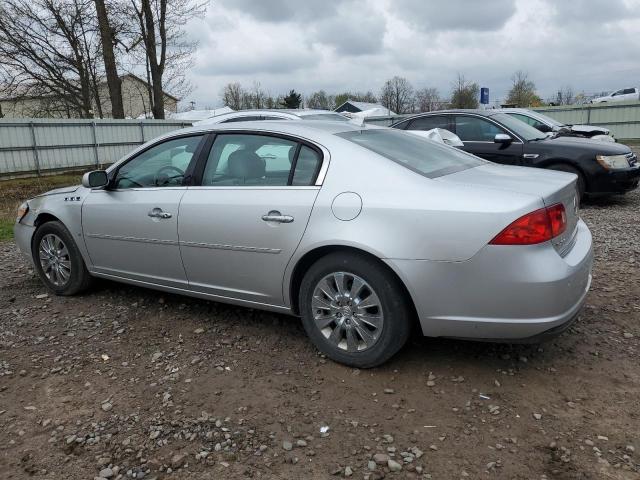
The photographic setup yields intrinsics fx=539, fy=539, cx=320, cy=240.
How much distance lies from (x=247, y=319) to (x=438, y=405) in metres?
1.75

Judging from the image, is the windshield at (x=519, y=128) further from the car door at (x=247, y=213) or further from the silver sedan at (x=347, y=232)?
the car door at (x=247, y=213)

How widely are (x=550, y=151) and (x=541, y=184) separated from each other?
5.40 metres

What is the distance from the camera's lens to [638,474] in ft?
7.46

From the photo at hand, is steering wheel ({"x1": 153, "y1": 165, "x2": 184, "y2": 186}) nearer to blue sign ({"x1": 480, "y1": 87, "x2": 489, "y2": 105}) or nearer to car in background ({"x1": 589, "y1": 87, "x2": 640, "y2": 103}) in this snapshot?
blue sign ({"x1": 480, "y1": 87, "x2": 489, "y2": 105})

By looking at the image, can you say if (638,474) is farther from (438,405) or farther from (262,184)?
(262,184)

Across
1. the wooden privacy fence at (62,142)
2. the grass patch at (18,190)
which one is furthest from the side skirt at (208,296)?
the wooden privacy fence at (62,142)

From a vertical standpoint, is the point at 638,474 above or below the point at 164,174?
below

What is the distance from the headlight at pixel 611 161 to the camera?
7738mm

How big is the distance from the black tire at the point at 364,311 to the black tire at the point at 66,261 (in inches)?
91.5

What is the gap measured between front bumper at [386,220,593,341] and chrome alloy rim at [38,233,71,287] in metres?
3.15

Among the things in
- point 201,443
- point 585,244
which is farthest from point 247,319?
point 585,244

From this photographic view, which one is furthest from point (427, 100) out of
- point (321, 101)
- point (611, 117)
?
point (611, 117)

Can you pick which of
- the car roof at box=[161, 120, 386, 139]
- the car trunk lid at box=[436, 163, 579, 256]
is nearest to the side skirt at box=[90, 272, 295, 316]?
the car roof at box=[161, 120, 386, 139]

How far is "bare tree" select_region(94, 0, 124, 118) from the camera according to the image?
1869 cm
